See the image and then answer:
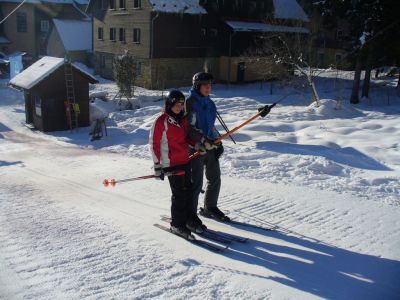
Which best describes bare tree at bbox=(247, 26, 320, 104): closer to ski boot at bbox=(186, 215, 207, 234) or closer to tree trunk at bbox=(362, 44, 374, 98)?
tree trunk at bbox=(362, 44, 374, 98)

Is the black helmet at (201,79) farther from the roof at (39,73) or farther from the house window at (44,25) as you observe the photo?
the house window at (44,25)

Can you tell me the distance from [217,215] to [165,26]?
24.8 metres

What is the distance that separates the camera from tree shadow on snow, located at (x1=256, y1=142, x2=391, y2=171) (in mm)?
9047

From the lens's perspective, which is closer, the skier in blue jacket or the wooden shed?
the skier in blue jacket

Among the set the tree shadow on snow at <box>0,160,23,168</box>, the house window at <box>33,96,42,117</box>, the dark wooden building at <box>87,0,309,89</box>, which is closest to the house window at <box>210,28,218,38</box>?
the dark wooden building at <box>87,0,309,89</box>

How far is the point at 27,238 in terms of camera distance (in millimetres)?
5262

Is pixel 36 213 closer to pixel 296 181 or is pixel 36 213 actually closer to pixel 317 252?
pixel 317 252

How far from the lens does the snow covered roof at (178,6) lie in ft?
91.6

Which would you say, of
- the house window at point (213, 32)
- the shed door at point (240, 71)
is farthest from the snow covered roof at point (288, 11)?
the house window at point (213, 32)

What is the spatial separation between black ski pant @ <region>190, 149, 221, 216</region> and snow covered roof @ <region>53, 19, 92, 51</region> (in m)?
33.5

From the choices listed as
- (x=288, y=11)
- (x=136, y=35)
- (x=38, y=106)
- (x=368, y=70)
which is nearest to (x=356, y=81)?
(x=368, y=70)

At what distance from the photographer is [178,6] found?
28.7 m

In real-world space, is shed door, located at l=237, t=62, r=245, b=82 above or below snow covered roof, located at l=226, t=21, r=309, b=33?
below

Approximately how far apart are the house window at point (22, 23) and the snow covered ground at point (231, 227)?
110 feet
